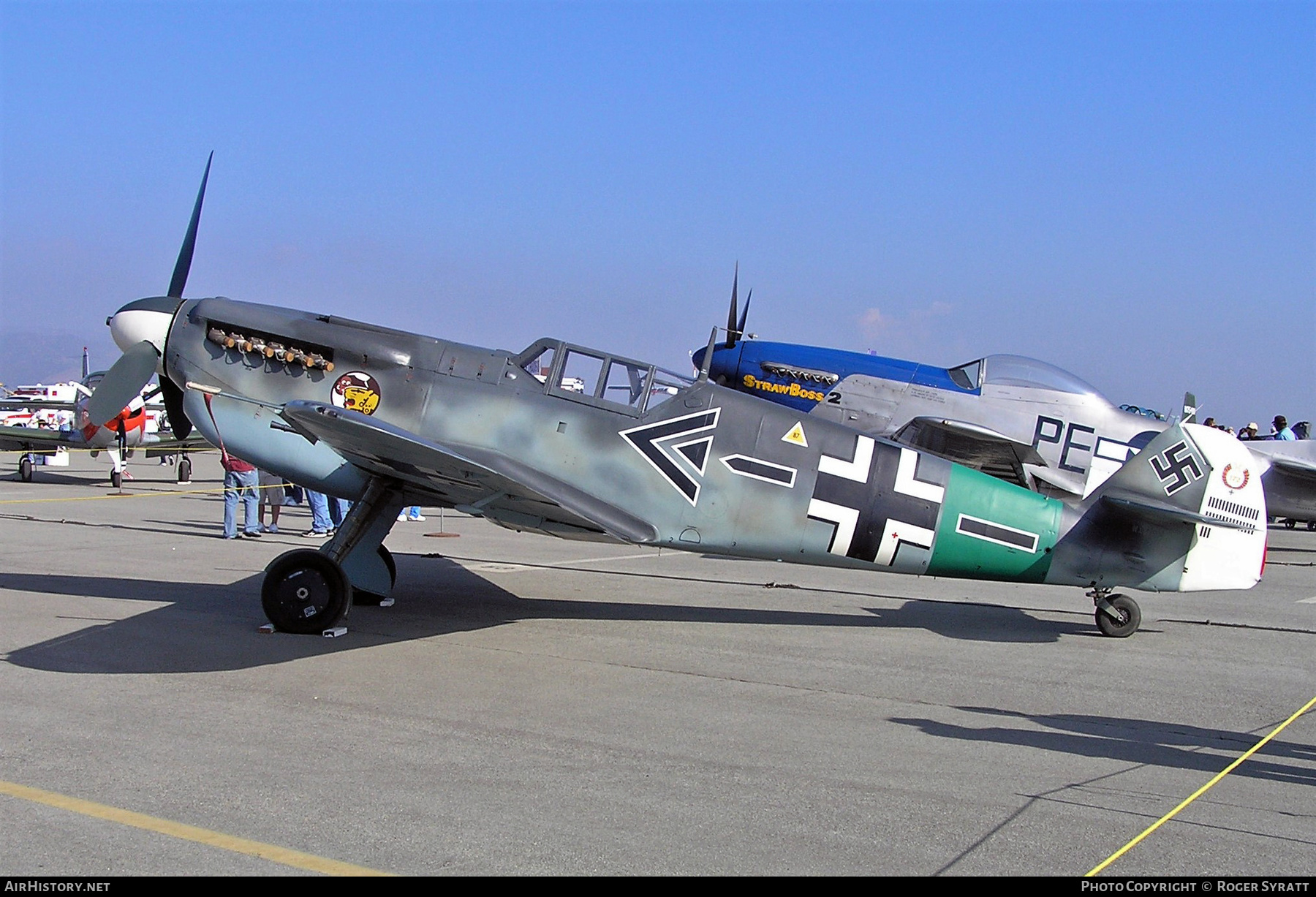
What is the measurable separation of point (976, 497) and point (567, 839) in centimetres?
549

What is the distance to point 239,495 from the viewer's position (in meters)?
14.7

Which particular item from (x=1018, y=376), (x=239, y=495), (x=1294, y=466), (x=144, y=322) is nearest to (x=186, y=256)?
(x=144, y=322)

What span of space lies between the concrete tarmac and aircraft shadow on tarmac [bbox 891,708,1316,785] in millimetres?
27

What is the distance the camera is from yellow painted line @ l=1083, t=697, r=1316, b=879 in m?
3.94

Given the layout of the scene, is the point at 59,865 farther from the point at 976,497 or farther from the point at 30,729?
the point at 976,497

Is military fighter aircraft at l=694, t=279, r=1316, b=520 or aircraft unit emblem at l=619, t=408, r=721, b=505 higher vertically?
military fighter aircraft at l=694, t=279, r=1316, b=520

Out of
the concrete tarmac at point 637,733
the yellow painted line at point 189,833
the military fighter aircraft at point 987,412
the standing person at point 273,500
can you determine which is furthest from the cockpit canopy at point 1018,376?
the yellow painted line at point 189,833

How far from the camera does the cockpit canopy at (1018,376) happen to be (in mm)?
13578

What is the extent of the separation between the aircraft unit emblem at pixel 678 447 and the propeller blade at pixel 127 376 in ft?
12.8

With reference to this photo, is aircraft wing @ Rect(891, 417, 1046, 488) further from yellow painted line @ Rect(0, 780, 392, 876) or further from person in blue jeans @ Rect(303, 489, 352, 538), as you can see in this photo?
yellow painted line @ Rect(0, 780, 392, 876)

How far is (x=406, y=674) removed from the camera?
670cm

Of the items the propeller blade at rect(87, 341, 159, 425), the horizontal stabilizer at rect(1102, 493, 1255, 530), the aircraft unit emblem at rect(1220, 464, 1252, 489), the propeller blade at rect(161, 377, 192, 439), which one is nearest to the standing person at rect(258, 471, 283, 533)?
the propeller blade at rect(161, 377, 192, 439)

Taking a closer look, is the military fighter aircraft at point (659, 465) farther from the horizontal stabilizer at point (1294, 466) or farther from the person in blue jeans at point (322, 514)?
the horizontal stabilizer at point (1294, 466)

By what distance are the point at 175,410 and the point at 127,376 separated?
→ 2.01ft
